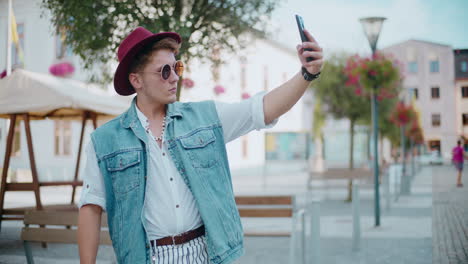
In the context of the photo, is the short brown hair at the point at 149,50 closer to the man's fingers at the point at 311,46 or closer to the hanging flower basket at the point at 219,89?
the man's fingers at the point at 311,46

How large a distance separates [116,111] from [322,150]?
33357 mm

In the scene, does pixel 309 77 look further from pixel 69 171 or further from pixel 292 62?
pixel 292 62

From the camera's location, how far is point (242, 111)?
7.48ft

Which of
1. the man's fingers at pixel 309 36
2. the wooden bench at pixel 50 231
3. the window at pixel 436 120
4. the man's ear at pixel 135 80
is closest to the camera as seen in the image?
the man's fingers at pixel 309 36

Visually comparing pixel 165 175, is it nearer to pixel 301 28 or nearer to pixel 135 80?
pixel 135 80

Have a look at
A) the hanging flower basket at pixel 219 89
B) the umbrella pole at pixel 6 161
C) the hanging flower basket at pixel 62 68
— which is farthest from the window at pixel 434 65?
the umbrella pole at pixel 6 161

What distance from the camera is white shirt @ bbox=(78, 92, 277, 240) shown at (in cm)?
222

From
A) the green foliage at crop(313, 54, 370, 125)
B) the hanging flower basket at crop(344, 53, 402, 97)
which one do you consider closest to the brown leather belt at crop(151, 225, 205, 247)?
the hanging flower basket at crop(344, 53, 402, 97)

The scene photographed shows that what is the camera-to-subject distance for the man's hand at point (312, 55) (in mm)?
1961

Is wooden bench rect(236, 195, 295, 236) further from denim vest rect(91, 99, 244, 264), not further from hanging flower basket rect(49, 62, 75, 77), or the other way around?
hanging flower basket rect(49, 62, 75, 77)

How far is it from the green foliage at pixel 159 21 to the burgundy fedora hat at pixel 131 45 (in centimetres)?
459

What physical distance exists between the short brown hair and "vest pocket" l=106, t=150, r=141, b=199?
0.42 metres

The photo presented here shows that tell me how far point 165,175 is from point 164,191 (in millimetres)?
67

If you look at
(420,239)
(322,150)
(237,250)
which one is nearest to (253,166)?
(322,150)
